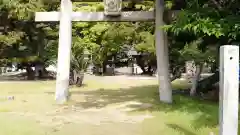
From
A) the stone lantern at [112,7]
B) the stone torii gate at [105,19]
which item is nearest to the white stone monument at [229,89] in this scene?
the stone torii gate at [105,19]

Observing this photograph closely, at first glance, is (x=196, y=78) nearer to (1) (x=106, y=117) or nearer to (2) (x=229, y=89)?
(1) (x=106, y=117)

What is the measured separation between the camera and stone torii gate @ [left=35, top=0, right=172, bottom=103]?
36.2 ft

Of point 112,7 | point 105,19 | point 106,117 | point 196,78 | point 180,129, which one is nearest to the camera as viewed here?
point 180,129

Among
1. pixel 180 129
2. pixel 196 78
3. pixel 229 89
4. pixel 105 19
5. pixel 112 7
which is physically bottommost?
pixel 180 129

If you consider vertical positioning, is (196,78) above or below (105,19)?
below

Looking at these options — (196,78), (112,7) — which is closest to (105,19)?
(112,7)

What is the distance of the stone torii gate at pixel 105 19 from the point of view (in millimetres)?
11031

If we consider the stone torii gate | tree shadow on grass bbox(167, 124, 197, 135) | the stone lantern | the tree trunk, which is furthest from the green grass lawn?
the stone lantern

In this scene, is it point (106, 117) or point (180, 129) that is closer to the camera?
point (180, 129)

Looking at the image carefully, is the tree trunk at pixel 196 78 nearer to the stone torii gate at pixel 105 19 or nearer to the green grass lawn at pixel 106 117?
the green grass lawn at pixel 106 117

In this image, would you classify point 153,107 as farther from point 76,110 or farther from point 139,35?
point 139,35

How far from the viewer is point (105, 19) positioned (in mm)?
11867

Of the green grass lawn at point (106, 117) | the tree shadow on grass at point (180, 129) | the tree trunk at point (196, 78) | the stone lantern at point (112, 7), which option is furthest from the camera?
the tree trunk at point (196, 78)

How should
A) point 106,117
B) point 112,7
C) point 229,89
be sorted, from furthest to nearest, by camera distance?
point 112,7 → point 106,117 → point 229,89
